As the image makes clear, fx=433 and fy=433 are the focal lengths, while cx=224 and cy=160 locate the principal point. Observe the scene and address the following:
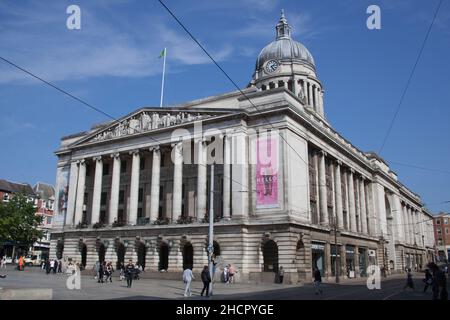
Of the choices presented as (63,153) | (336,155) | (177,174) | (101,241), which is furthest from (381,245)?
(63,153)

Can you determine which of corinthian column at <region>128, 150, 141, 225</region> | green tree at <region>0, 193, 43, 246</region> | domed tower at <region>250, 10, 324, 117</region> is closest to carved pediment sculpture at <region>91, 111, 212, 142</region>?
corinthian column at <region>128, 150, 141, 225</region>

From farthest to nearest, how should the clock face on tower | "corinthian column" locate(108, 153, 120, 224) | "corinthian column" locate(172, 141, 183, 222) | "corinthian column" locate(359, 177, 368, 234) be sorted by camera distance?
the clock face on tower → "corinthian column" locate(359, 177, 368, 234) → "corinthian column" locate(108, 153, 120, 224) → "corinthian column" locate(172, 141, 183, 222)

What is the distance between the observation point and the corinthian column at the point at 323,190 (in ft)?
174

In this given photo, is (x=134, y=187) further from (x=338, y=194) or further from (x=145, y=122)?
(x=338, y=194)

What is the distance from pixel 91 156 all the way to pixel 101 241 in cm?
1230

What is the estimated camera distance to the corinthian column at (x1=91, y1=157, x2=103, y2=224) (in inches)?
2292

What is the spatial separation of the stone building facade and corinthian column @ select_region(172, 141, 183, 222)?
12cm

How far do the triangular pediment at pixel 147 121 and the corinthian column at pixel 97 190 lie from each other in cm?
332

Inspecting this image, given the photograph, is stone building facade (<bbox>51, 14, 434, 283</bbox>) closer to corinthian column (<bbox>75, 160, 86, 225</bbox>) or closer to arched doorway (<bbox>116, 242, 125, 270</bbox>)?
corinthian column (<bbox>75, 160, 86, 225</bbox>)

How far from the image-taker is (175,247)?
48.9 m

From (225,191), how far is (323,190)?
46.4 feet

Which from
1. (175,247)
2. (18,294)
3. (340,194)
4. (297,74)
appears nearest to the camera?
(18,294)

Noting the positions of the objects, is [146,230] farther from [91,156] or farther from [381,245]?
[381,245]

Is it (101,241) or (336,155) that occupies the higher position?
(336,155)
